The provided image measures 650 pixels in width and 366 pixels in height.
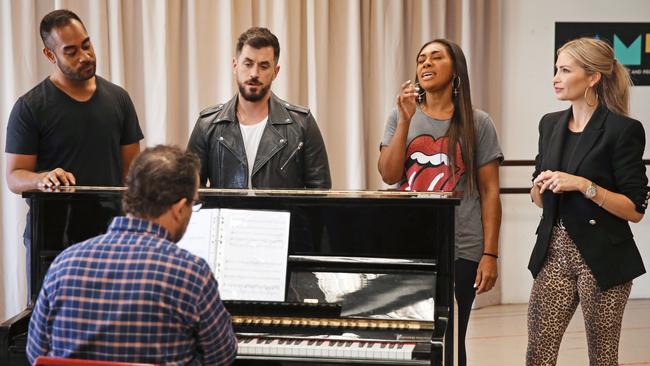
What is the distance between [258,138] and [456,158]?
805 mm

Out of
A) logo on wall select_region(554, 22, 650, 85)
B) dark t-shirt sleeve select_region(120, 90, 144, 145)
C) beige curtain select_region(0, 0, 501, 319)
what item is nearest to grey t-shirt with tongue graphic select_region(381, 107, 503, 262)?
dark t-shirt sleeve select_region(120, 90, 144, 145)

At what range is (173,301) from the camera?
2111 mm

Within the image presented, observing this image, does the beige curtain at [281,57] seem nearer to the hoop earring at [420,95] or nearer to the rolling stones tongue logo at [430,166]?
the hoop earring at [420,95]

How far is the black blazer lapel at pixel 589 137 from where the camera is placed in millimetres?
3266

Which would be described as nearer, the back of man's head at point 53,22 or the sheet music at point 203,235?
the sheet music at point 203,235

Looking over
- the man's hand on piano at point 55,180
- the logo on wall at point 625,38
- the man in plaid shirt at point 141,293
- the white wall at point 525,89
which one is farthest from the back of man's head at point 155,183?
the logo on wall at point 625,38

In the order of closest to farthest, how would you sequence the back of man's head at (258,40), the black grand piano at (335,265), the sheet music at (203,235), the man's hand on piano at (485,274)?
the black grand piano at (335,265)
the sheet music at (203,235)
the man's hand on piano at (485,274)
the back of man's head at (258,40)

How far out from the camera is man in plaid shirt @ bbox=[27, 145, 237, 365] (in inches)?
83.0

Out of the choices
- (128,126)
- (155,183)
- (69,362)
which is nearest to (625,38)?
(128,126)

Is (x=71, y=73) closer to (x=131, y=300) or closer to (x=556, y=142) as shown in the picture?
(x=131, y=300)

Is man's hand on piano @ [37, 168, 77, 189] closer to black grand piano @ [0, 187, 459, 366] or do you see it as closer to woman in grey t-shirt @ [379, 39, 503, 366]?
black grand piano @ [0, 187, 459, 366]

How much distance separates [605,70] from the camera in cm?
329

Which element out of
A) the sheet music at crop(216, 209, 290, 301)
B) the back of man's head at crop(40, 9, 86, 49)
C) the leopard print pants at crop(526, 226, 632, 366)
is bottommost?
the leopard print pants at crop(526, 226, 632, 366)

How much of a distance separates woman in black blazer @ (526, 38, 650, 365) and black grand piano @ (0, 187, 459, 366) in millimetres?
628
